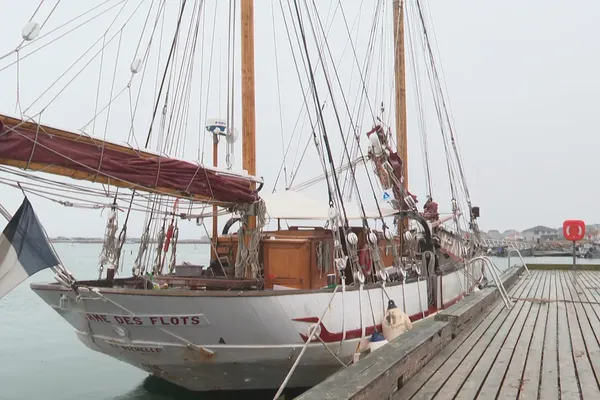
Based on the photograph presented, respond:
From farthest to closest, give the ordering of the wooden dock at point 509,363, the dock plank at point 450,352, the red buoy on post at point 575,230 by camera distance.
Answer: the red buoy on post at point 575,230 < the dock plank at point 450,352 < the wooden dock at point 509,363

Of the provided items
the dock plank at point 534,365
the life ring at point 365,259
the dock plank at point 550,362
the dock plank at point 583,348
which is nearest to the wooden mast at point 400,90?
the life ring at point 365,259

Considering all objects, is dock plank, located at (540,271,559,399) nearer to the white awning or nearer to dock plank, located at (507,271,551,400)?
dock plank, located at (507,271,551,400)

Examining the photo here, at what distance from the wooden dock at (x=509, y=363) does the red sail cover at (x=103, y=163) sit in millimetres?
4304

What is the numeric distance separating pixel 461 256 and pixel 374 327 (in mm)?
10635

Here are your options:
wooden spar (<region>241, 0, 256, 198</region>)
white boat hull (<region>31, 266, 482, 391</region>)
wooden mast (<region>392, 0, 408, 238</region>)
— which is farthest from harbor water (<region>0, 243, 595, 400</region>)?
wooden mast (<region>392, 0, 408, 238</region>)

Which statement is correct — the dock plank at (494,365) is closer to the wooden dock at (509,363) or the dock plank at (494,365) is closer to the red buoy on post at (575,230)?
the wooden dock at (509,363)

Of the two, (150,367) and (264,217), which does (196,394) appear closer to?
(150,367)

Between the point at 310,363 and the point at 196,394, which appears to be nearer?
the point at 310,363

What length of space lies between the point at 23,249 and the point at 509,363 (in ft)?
19.1

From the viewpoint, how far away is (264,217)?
10078 millimetres

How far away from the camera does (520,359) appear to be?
21.4ft

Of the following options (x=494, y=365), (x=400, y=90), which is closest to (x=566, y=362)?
(x=494, y=365)

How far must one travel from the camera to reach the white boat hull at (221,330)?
8.24 meters

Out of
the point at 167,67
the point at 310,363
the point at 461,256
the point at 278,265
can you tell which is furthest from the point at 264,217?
the point at 461,256
